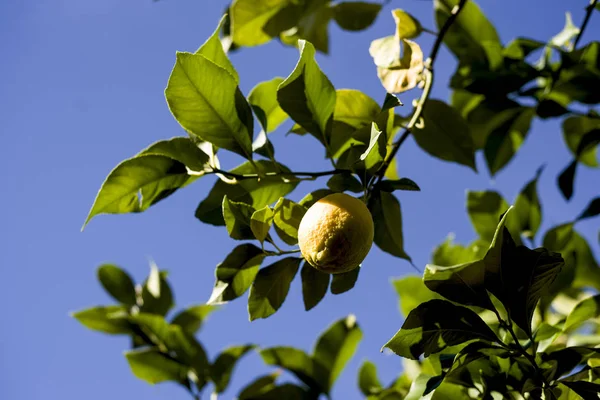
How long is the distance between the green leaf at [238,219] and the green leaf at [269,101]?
10.6 inches

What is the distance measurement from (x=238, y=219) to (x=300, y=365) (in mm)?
763

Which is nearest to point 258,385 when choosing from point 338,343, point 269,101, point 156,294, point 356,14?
point 338,343

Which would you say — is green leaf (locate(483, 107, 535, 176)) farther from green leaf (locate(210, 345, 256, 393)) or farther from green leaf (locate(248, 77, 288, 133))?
green leaf (locate(210, 345, 256, 393))

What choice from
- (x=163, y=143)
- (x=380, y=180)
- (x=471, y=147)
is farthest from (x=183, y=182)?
(x=471, y=147)

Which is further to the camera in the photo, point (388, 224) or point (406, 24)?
point (406, 24)

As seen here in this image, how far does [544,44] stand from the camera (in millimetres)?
1613

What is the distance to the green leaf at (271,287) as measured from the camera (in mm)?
1040

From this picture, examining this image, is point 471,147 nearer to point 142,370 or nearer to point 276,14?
point 276,14

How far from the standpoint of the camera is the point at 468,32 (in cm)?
177

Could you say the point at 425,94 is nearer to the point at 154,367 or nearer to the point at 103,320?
the point at 154,367

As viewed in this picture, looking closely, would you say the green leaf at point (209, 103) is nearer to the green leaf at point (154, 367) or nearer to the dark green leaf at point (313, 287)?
the dark green leaf at point (313, 287)

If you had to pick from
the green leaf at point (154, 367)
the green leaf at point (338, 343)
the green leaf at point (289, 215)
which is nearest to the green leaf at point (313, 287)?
the green leaf at point (289, 215)

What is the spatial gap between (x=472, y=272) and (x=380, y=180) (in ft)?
0.90

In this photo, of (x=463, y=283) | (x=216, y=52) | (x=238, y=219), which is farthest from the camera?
(x=216, y=52)
